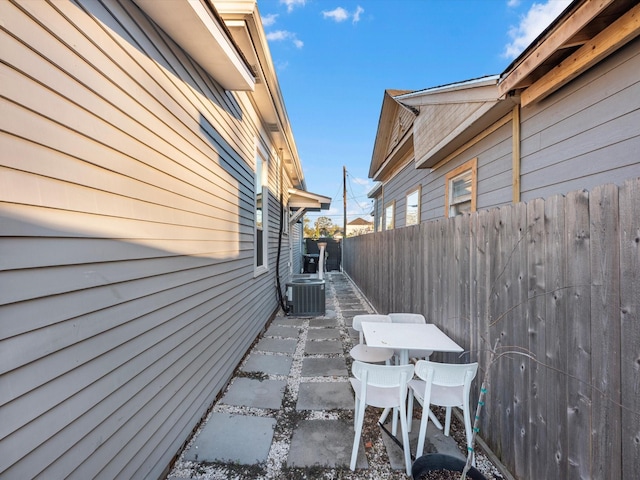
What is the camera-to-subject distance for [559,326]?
1.57 meters

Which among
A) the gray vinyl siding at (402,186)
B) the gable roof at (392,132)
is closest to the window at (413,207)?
the gray vinyl siding at (402,186)

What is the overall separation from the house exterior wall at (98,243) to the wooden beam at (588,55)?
9.91 ft

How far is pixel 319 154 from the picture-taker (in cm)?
2405

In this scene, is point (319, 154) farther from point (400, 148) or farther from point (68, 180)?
point (68, 180)

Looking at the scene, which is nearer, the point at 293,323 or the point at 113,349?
the point at 113,349

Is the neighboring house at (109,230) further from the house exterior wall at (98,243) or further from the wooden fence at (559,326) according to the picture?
the wooden fence at (559,326)

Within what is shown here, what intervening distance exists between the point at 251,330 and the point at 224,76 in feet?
11.0

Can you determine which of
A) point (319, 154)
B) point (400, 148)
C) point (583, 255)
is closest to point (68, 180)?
point (583, 255)

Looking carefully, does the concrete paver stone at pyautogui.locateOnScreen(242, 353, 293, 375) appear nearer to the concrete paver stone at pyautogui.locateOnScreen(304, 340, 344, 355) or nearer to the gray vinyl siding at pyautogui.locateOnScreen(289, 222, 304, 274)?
the concrete paver stone at pyautogui.locateOnScreen(304, 340, 344, 355)

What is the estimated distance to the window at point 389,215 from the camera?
8879 mm

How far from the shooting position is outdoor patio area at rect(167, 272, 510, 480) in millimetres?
2100

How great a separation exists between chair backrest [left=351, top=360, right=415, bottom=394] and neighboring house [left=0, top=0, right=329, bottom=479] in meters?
1.38

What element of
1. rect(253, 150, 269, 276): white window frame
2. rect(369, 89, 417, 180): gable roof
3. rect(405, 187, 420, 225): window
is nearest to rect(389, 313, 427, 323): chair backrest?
rect(253, 150, 269, 276): white window frame

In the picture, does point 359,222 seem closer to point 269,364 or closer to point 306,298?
point 306,298
